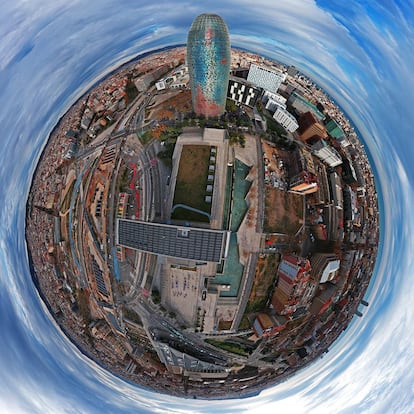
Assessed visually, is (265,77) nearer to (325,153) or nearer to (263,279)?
(325,153)

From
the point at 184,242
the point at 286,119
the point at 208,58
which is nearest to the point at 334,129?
the point at 286,119

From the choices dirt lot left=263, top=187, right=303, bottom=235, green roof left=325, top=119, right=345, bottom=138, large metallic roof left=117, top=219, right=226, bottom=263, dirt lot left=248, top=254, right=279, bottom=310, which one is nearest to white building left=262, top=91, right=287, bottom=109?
green roof left=325, top=119, right=345, bottom=138

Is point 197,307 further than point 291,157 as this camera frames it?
No

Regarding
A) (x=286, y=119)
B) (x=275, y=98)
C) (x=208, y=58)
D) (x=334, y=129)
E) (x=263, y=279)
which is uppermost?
(x=275, y=98)

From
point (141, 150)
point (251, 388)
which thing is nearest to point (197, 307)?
point (251, 388)

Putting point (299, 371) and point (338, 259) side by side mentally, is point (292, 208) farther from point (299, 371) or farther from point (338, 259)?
point (299, 371)

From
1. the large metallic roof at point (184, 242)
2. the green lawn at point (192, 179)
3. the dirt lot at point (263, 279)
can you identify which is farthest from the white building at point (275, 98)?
the dirt lot at point (263, 279)
